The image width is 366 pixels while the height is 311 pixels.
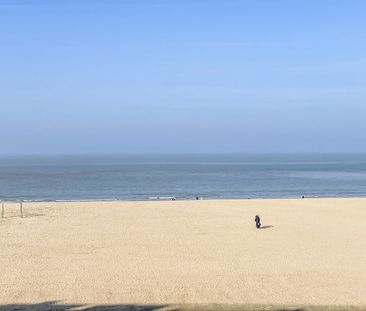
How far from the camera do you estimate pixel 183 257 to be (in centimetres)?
2027

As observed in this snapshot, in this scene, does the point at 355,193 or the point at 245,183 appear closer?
the point at 355,193

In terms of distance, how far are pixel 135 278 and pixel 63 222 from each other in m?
12.1

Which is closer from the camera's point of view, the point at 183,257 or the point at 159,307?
the point at 159,307

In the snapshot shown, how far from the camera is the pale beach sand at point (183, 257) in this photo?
15.5 meters

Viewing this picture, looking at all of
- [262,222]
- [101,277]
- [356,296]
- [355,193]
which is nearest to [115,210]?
[262,222]

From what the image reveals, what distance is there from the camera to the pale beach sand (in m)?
15.5

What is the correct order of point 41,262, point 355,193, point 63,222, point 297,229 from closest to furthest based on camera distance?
point 41,262, point 297,229, point 63,222, point 355,193

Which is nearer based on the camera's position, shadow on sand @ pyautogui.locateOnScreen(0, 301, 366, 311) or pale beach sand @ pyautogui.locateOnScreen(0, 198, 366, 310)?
shadow on sand @ pyautogui.locateOnScreen(0, 301, 366, 311)

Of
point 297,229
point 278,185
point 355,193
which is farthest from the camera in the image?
point 278,185

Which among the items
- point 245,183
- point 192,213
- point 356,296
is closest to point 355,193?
point 245,183

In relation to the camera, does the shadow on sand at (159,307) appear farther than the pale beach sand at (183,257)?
No

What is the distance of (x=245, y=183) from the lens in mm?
69188

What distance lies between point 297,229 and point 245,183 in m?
42.7

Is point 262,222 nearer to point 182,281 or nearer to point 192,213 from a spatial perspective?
point 192,213
